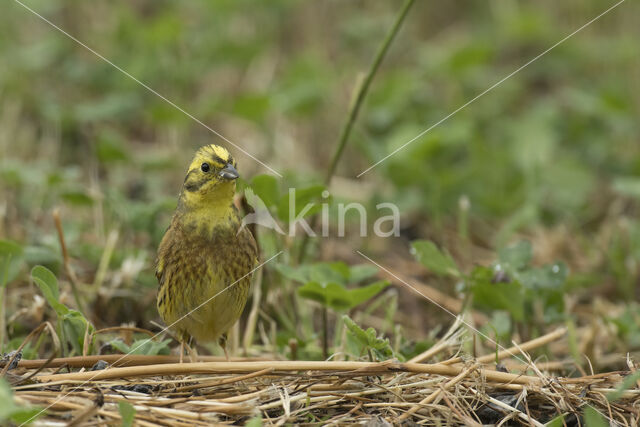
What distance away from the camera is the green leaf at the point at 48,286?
9.15 ft

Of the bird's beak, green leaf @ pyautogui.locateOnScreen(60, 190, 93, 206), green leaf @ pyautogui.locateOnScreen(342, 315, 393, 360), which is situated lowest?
green leaf @ pyautogui.locateOnScreen(342, 315, 393, 360)

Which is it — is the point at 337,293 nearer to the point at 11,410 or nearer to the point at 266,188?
the point at 266,188

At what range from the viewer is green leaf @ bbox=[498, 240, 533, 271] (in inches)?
135

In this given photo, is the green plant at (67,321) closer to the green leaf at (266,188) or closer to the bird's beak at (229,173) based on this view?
the bird's beak at (229,173)

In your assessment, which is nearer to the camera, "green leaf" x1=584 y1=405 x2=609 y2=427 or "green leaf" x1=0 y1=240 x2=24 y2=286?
"green leaf" x1=584 y1=405 x2=609 y2=427

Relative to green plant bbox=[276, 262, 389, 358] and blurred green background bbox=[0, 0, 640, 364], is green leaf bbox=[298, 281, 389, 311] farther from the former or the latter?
blurred green background bbox=[0, 0, 640, 364]

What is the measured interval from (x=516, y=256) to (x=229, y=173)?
140 centimetres

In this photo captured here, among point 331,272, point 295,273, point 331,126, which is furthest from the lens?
point 331,126

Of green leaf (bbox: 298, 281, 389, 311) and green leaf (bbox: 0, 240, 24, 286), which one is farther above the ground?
green leaf (bbox: 0, 240, 24, 286)

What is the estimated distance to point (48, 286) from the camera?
2.91m

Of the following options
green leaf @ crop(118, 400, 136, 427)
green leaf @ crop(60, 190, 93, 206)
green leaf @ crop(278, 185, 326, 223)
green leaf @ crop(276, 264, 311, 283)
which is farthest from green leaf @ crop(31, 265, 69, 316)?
green leaf @ crop(60, 190, 93, 206)

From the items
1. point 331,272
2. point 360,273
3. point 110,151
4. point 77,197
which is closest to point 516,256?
point 360,273

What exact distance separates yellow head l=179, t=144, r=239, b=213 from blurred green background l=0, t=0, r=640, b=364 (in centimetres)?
74

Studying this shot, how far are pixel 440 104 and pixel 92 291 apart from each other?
4.02m
